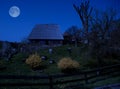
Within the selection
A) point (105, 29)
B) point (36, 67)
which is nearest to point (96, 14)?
point (105, 29)

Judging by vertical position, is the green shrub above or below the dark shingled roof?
below

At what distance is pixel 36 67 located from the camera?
23.4 metres

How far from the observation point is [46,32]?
169 ft

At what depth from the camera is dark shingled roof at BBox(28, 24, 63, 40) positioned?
50.5 m

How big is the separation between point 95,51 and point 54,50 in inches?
416

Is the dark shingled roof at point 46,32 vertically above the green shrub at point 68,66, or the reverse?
the dark shingled roof at point 46,32

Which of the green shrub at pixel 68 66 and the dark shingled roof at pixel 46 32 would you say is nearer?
the green shrub at pixel 68 66

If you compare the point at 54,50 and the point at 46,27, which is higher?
the point at 46,27

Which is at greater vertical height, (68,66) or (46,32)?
(46,32)

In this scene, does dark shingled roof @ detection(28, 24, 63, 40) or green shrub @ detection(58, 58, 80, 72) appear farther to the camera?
dark shingled roof @ detection(28, 24, 63, 40)

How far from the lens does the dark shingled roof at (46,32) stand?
5051cm

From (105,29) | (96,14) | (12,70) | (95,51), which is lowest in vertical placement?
(12,70)

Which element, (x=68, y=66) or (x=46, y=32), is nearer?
(x=68, y=66)

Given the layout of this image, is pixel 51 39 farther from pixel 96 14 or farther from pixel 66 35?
pixel 96 14
